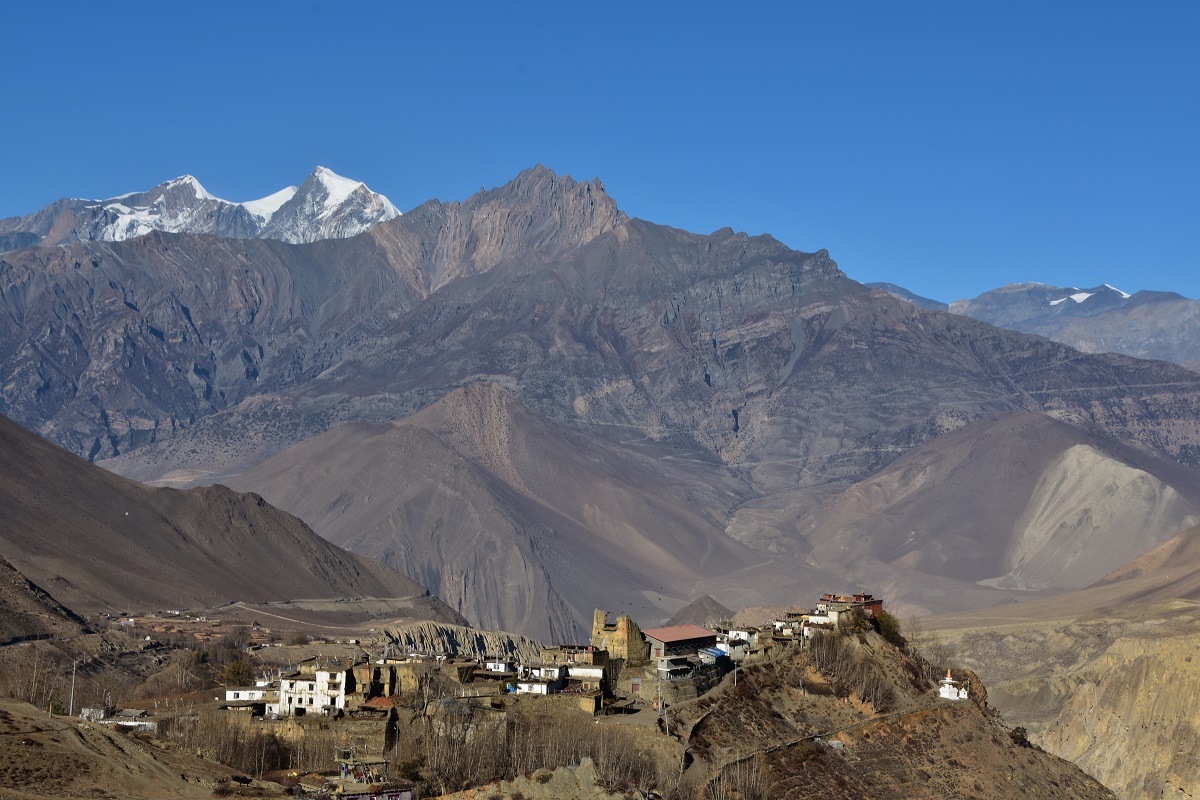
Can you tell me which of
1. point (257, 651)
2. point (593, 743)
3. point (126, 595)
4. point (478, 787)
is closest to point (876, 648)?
point (593, 743)

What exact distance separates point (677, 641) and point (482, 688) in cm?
1535

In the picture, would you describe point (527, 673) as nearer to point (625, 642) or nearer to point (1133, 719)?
point (625, 642)

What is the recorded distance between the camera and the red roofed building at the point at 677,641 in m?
99.1

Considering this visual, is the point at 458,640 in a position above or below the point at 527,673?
above

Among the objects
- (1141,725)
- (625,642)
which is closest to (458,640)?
(1141,725)

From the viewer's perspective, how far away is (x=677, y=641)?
10050 centimetres

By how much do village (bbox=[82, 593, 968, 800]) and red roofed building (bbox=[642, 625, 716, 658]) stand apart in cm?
8

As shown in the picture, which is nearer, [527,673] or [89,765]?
[89,765]

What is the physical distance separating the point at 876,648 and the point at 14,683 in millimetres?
44359

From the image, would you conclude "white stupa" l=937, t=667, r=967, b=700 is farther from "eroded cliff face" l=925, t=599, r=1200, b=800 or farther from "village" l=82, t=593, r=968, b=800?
"eroded cliff face" l=925, t=599, r=1200, b=800

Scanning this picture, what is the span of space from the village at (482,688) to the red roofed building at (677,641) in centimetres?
8

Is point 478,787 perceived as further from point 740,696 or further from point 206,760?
point 740,696

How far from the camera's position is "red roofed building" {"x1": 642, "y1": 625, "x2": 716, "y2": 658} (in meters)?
99.1

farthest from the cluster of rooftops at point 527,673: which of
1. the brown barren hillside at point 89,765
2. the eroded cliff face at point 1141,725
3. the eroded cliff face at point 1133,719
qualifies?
the eroded cliff face at point 1141,725
